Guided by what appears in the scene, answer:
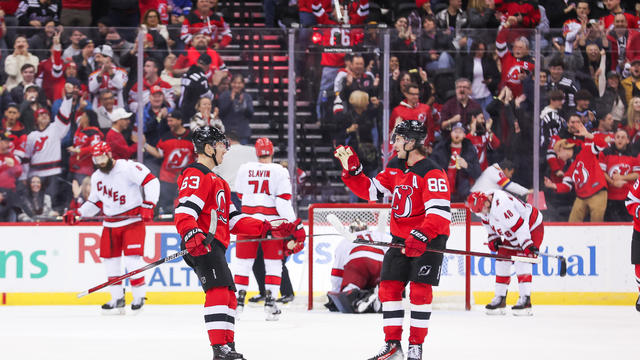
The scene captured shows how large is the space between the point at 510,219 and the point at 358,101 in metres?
1.99

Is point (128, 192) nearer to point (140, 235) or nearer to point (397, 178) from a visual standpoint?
point (140, 235)

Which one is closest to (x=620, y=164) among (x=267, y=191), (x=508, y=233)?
(x=508, y=233)

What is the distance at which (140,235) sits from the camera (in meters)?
7.29

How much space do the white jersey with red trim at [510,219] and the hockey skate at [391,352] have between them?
2.66 metres

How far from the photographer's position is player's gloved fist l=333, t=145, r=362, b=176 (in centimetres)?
502

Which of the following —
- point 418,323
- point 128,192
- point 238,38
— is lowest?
point 418,323

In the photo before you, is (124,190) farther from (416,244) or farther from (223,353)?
(416,244)

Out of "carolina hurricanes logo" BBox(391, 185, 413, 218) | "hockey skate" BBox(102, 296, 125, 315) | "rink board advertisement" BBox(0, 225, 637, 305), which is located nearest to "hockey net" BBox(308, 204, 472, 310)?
"rink board advertisement" BBox(0, 225, 637, 305)

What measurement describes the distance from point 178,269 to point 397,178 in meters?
3.71

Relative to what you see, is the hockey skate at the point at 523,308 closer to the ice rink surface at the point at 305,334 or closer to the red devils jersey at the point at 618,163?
the ice rink surface at the point at 305,334

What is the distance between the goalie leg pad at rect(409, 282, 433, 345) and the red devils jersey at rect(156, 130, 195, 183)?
3.97 m

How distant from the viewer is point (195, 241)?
4.55m

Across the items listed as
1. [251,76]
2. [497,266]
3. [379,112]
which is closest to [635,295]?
[497,266]

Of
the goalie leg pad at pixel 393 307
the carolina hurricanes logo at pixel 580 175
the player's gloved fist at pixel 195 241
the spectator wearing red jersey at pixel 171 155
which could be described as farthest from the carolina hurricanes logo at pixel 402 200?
the carolina hurricanes logo at pixel 580 175
